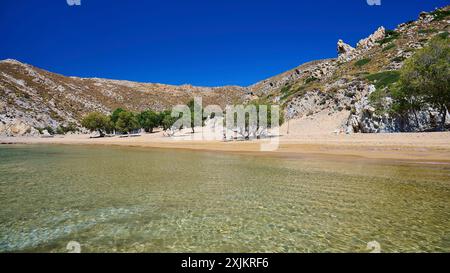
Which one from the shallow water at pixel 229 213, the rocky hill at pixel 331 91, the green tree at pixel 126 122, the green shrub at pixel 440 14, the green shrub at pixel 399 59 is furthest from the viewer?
the green shrub at pixel 440 14

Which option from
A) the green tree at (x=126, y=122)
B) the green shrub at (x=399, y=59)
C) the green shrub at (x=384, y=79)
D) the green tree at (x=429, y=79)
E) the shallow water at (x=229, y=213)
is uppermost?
the green shrub at (x=399, y=59)

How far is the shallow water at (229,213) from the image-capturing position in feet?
28.3

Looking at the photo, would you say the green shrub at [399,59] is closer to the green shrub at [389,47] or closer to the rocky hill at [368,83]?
the rocky hill at [368,83]

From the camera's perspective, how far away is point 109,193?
49.7ft

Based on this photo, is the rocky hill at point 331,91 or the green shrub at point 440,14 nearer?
the rocky hill at point 331,91

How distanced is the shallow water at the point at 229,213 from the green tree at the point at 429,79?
2477 cm

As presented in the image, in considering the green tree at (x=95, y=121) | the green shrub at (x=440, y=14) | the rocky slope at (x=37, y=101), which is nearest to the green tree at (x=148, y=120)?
the green tree at (x=95, y=121)

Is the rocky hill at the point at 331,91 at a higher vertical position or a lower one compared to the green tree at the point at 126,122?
higher

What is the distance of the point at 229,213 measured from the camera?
11.5 m

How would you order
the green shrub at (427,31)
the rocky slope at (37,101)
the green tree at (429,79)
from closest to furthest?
1. the green tree at (429,79)
2. the green shrub at (427,31)
3. the rocky slope at (37,101)

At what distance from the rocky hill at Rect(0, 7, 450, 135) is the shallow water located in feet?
125

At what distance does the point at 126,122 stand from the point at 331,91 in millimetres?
72575
